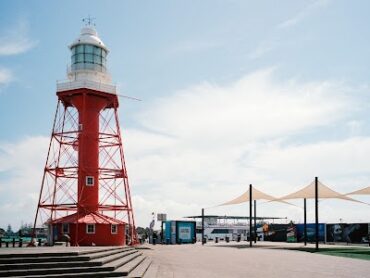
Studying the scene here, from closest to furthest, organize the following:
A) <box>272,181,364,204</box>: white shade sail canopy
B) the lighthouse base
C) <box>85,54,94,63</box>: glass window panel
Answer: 1. the lighthouse base
2. <box>85,54,94,63</box>: glass window panel
3. <box>272,181,364,204</box>: white shade sail canopy

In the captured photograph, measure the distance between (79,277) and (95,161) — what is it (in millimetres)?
21743

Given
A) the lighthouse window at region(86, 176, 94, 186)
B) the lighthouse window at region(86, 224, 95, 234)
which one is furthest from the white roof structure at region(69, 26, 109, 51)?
the lighthouse window at region(86, 224, 95, 234)

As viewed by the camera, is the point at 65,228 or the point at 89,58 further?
the point at 89,58

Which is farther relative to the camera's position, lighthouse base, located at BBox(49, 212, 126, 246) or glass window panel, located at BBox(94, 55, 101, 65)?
glass window panel, located at BBox(94, 55, 101, 65)

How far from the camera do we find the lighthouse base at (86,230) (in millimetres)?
31688

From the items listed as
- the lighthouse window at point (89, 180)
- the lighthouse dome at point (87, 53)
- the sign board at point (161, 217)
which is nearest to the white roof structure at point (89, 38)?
the lighthouse dome at point (87, 53)

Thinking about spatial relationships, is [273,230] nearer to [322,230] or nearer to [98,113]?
[322,230]

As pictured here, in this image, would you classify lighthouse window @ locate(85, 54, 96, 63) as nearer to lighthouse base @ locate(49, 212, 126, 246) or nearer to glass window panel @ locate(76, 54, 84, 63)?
glass window panel @ locate(76, 54, 84, 63)

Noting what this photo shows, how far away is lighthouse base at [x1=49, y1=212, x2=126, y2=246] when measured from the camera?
31.7 meters

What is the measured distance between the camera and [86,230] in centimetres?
3191

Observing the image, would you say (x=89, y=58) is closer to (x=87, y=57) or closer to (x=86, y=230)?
(x=87, y=57)

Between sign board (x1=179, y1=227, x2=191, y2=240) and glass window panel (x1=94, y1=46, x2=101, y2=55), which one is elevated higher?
glass window panel (x1=94, y1=46, x2=101, y2=55)

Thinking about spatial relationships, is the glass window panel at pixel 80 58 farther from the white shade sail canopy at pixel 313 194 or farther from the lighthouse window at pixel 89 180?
the white shade sail canopy at pixel 313 194

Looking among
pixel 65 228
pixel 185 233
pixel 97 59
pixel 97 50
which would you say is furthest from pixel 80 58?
pixel 185 233
